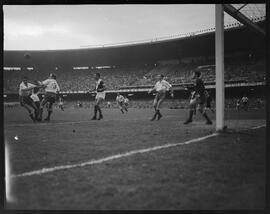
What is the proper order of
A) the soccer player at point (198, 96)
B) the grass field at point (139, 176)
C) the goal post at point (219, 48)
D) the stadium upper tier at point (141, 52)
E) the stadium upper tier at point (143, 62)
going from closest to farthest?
the grass field at point (139, 176), the goal post at point (219, 48), the soccer player at point (198, 96), the stadium upper tier at point (143, 62), the stadium upper tier at point (141, 52)

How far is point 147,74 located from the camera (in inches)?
1330

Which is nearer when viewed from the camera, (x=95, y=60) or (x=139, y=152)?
(x=139, y=152)

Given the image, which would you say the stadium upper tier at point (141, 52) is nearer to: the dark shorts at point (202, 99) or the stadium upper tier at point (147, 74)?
the stadium upper tier at point (147, 74)

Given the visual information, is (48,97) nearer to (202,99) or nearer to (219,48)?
(202,99)

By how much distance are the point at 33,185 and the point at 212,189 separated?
211 cm

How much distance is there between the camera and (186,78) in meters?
29.8

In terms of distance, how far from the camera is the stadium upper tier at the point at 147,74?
25.8m

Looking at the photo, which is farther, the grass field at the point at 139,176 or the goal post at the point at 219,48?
the goal post at the point at 219,48

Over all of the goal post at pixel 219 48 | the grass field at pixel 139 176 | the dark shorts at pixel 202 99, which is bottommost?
the grass field at pixel 139 176

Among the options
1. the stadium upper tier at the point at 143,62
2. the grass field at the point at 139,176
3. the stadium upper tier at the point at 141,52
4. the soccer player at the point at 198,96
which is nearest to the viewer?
the grass field at the point at 139,176

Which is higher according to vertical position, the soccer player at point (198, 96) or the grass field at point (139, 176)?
the soccer player at point (198, 96)

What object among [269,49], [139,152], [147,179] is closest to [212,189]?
[147,179]

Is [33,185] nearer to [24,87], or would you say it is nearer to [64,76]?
[24,87]

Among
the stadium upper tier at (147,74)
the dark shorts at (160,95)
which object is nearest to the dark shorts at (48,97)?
the dark shorts at (160,95)
